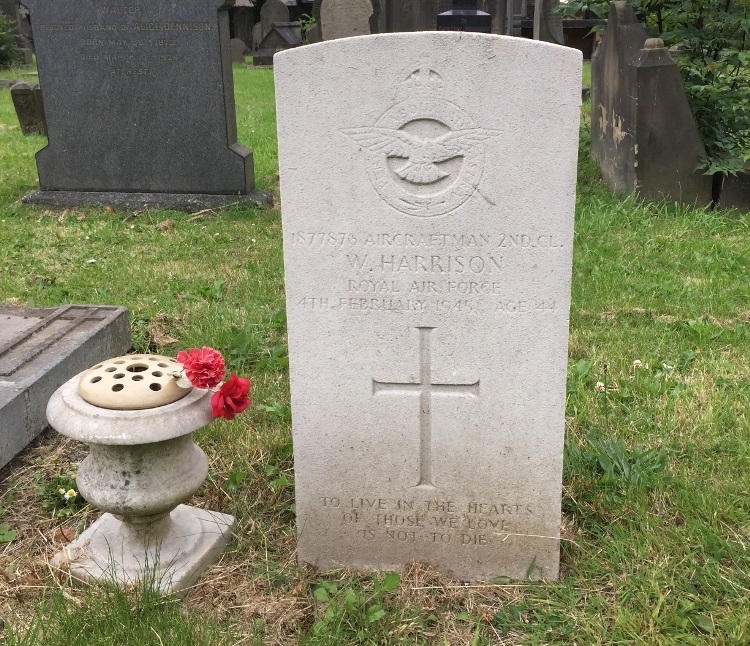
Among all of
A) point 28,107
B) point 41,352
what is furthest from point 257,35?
point 41,352

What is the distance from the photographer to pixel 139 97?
702 centimetres

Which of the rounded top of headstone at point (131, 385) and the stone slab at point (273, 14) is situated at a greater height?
Answer: the stone slab at point (273, 14)

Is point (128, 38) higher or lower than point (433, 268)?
higher

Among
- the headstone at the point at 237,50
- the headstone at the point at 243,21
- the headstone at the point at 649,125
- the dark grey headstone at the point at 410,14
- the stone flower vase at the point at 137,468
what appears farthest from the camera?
the headstone at the point at 243,21

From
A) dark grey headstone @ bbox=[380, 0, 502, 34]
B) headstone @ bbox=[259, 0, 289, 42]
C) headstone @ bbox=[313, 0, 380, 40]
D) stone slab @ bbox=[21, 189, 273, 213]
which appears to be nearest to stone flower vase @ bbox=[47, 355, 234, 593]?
stone slab @ bbox=[21, 189, 273, 213]

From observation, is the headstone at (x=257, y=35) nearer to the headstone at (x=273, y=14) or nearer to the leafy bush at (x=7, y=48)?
the headstone at (x=273, y=14)

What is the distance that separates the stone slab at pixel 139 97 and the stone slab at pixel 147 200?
0.26 feet

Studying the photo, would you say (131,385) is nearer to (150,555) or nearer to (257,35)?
(150,555)

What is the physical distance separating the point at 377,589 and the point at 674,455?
1.38 meters

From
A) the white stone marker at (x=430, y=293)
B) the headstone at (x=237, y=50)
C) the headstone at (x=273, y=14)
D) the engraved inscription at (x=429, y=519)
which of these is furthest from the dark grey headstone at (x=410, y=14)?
the engraved inscription at (x=429, y=519)

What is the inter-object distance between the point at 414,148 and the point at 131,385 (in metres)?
1.10

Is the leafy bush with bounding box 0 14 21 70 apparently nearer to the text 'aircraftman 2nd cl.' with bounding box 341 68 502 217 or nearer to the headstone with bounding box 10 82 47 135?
the headstone with bounding box 10 82 47 135

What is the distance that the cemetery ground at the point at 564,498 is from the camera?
2.46 metres

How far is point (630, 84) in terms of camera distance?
6.44m
